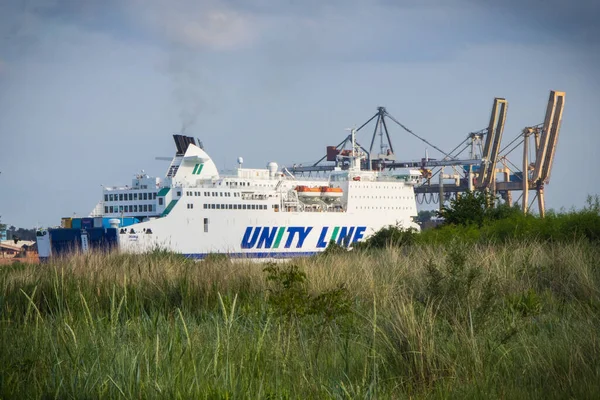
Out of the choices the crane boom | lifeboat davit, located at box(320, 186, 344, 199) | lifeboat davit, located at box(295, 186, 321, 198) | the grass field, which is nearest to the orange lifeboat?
lifeboat davit, located at box(295, 186, 321, 198)

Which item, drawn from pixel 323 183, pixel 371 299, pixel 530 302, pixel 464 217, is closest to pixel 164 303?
pixel 371 299

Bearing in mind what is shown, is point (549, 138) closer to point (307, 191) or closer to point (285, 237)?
point (307, 191)

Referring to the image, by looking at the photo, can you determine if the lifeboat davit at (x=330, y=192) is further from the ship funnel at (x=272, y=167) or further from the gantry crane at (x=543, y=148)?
the gantry crane at (x=543, y=148)

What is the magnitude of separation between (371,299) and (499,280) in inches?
76.7

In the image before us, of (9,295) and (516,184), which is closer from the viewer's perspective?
(9,295)

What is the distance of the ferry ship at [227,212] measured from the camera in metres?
42.7

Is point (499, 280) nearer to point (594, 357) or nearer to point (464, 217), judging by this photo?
point (594, 357)

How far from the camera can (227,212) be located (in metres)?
44.2

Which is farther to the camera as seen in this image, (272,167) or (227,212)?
(272,167)

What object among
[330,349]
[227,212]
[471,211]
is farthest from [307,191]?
[330,349]

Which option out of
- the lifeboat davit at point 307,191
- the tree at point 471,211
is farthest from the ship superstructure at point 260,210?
the tree at point 471,211

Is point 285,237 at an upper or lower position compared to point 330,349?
lower

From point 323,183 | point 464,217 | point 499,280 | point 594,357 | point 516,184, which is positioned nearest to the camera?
point 594,357

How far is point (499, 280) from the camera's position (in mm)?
10828
